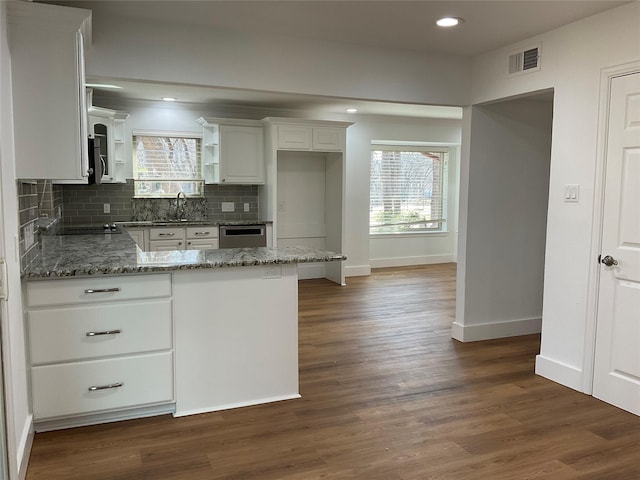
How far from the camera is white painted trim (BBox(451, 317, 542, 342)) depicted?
175 inches

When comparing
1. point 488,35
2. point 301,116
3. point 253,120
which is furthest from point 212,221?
point 488,35

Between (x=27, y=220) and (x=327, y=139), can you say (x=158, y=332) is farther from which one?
(x=327, y=139)

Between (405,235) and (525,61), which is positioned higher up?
(525,61)

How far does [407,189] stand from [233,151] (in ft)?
11.4

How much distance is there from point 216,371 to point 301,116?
4897mm

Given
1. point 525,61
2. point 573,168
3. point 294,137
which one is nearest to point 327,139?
point 294,137

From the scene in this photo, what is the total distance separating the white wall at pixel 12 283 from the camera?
6.93 ft

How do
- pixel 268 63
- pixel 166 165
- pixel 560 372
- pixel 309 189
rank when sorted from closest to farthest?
pixel 560 372 → pixel 268 63 → pixel 166 165 → pixel 309 189

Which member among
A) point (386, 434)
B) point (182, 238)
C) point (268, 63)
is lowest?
point (386, 434)

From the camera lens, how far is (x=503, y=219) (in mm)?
4457

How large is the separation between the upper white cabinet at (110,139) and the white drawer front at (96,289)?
3.31 meters

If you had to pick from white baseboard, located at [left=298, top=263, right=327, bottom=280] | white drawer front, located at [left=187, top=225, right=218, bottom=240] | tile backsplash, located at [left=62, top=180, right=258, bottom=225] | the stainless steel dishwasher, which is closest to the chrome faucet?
tile backsplash, located at [left=62, top=180, right=258, bottom=225]

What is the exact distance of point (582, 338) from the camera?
337 centimetres

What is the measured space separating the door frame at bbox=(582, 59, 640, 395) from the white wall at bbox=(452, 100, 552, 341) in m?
1.15
